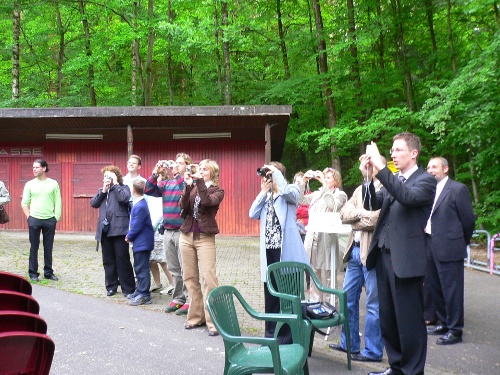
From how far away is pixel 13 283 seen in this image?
213 centimetres

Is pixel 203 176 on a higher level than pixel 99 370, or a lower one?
higher

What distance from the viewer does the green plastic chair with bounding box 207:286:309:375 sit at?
11.4 feet

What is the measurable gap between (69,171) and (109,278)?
32.6 ft

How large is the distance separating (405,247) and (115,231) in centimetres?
478

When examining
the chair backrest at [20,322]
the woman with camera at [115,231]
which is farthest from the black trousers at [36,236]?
the chair backrest at [20,322]

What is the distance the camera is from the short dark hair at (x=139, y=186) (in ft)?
24.9

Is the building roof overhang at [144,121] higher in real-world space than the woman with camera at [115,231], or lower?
higher

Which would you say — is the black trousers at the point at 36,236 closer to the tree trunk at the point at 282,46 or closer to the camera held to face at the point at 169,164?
the camera held to face at the point at 169,164

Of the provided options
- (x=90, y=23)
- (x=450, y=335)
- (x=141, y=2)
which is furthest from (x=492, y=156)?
(x=90, y=23)

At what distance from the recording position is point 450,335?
583cm

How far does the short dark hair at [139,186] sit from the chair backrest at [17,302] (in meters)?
5.52

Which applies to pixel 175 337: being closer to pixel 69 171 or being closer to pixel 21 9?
pixel 69 171

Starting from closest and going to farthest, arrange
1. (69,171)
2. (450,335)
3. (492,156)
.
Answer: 1. (450,335)
2. (492,156)
3. (69,171)

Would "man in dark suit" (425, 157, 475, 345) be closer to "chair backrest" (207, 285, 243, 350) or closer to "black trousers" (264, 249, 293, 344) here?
"black trousers" (264, 249, 293, 344)
